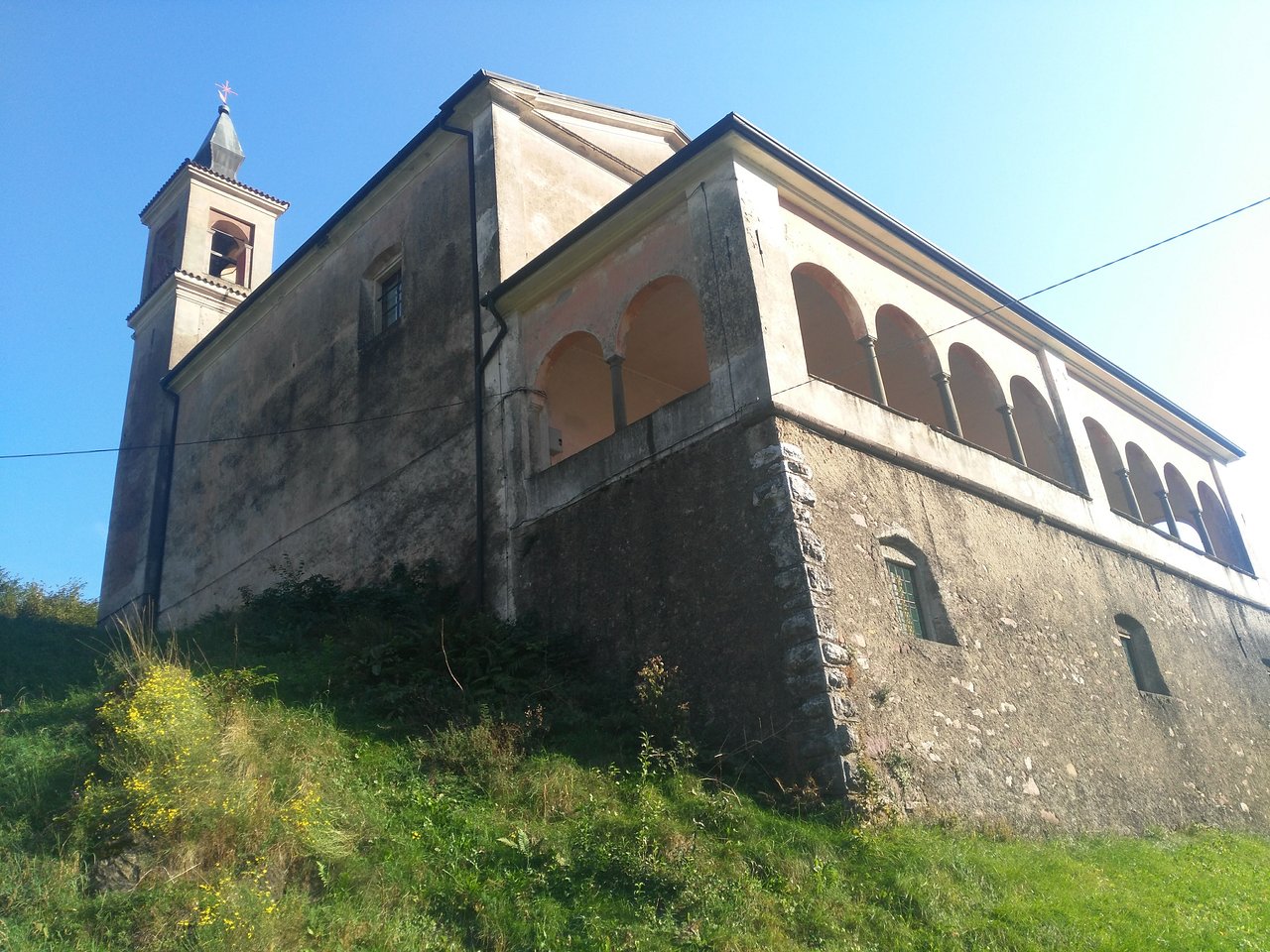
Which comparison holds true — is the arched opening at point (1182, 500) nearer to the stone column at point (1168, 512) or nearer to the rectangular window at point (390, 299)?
the stone column at point (1168, 512)

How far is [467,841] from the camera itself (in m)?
7.59

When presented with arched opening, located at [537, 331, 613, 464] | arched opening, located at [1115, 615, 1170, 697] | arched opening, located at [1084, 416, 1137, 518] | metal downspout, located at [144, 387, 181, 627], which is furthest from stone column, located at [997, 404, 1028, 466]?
metal downspout, located at [144, 387, 181, 627]

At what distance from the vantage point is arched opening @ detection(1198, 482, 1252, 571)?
19.9m

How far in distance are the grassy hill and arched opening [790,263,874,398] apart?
5.28 metres

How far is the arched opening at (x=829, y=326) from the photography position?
12.5m

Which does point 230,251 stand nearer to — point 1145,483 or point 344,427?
point 344,427

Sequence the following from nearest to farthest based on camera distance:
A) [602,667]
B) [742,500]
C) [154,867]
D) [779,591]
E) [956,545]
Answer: [154,867]
[779,591]
[742,500]
[602,667]
[956,545]

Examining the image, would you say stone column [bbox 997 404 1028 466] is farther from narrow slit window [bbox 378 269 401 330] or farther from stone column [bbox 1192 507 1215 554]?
narrow slit window [bbox 378 269 401 330]

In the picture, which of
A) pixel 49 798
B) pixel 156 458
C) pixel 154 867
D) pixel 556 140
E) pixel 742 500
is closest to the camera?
pixel 154 867

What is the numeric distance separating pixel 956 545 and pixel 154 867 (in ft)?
27.9

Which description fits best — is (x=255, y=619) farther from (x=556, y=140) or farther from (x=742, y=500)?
(x=556, y=140)

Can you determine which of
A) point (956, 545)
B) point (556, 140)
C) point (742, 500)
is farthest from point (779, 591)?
point (556, 140)

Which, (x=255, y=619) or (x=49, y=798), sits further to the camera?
(x=255, y=619)

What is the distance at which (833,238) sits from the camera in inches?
498
